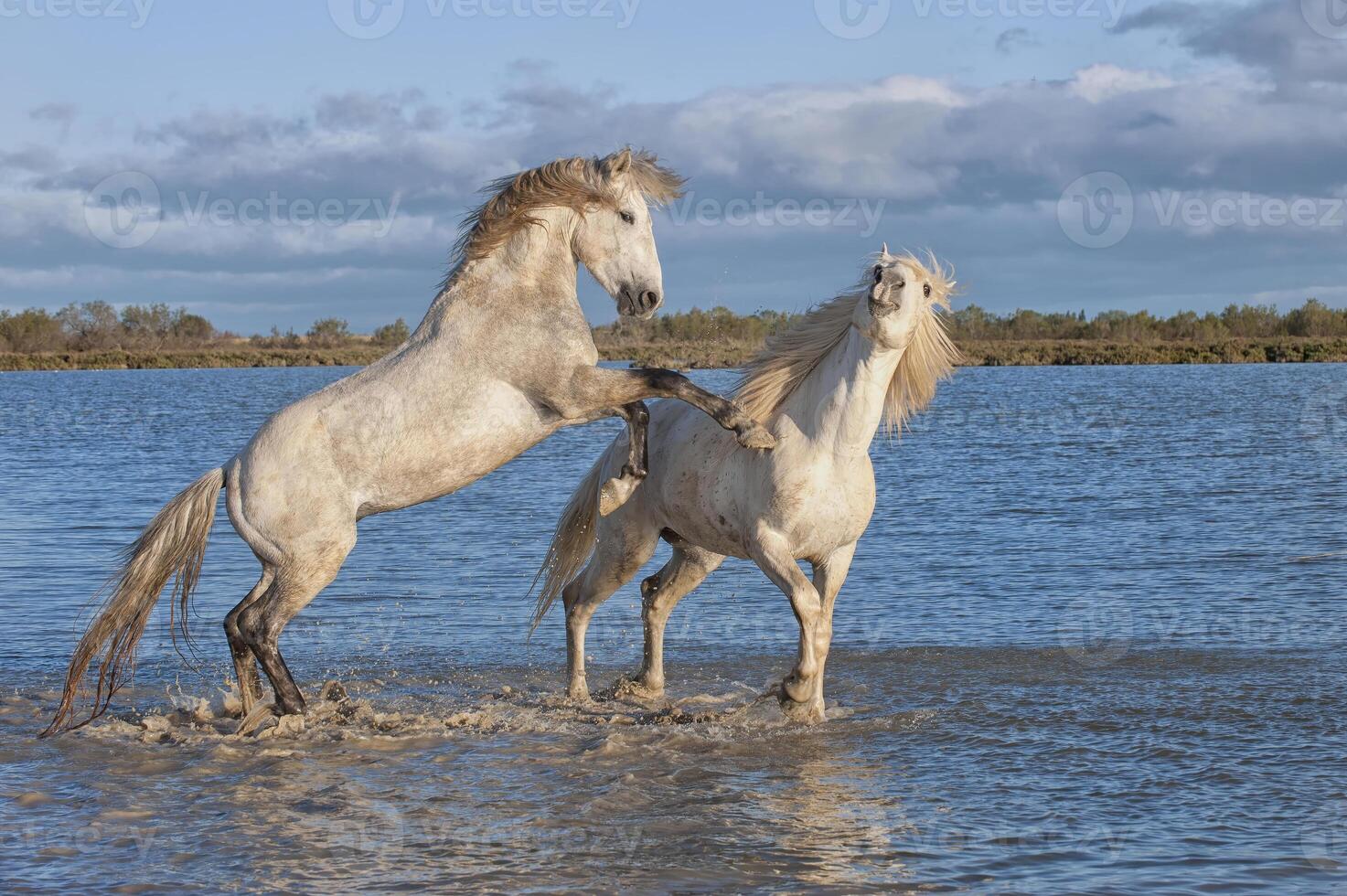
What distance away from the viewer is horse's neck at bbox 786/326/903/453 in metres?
6.68

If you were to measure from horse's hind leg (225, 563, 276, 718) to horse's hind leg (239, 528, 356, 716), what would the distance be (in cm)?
4

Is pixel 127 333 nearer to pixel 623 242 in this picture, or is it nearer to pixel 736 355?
pixel 736 355

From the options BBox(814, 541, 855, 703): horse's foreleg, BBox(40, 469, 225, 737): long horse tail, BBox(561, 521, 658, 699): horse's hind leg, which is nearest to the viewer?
BBox(814, 541, 855, 703): horse's foreleg

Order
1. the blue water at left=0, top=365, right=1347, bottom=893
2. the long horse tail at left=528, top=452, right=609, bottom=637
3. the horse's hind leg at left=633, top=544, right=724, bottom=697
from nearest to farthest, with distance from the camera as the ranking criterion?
1. the blue water at left=0, top=365, right=1347, bottom=893
2. the horse's hind leg at left=633, top=544, right=724, bottom=697
3. the long horse tail at left=528, top=452, right=609, bottom=637

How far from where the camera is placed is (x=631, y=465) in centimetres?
666

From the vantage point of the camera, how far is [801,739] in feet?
22.4

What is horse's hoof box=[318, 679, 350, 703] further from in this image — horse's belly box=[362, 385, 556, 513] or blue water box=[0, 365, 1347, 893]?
horse's belly box=[362, 385, 556, 513]

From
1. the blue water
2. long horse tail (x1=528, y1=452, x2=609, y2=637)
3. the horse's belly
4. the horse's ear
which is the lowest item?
the blue water

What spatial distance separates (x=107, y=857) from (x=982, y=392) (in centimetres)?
4482

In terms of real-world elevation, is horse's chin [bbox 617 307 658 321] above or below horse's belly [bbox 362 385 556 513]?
above

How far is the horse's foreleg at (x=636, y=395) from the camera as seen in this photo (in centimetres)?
643

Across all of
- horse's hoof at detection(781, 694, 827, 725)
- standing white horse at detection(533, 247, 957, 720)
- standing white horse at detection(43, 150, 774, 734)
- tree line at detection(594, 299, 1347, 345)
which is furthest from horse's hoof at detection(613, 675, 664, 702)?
tree line at detection(594, 299, 1347, 345)

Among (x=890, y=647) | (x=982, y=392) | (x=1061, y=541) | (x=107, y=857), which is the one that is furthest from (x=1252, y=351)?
(x=107, y=857)

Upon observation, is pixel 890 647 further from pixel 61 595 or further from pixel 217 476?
pixel 61 595
